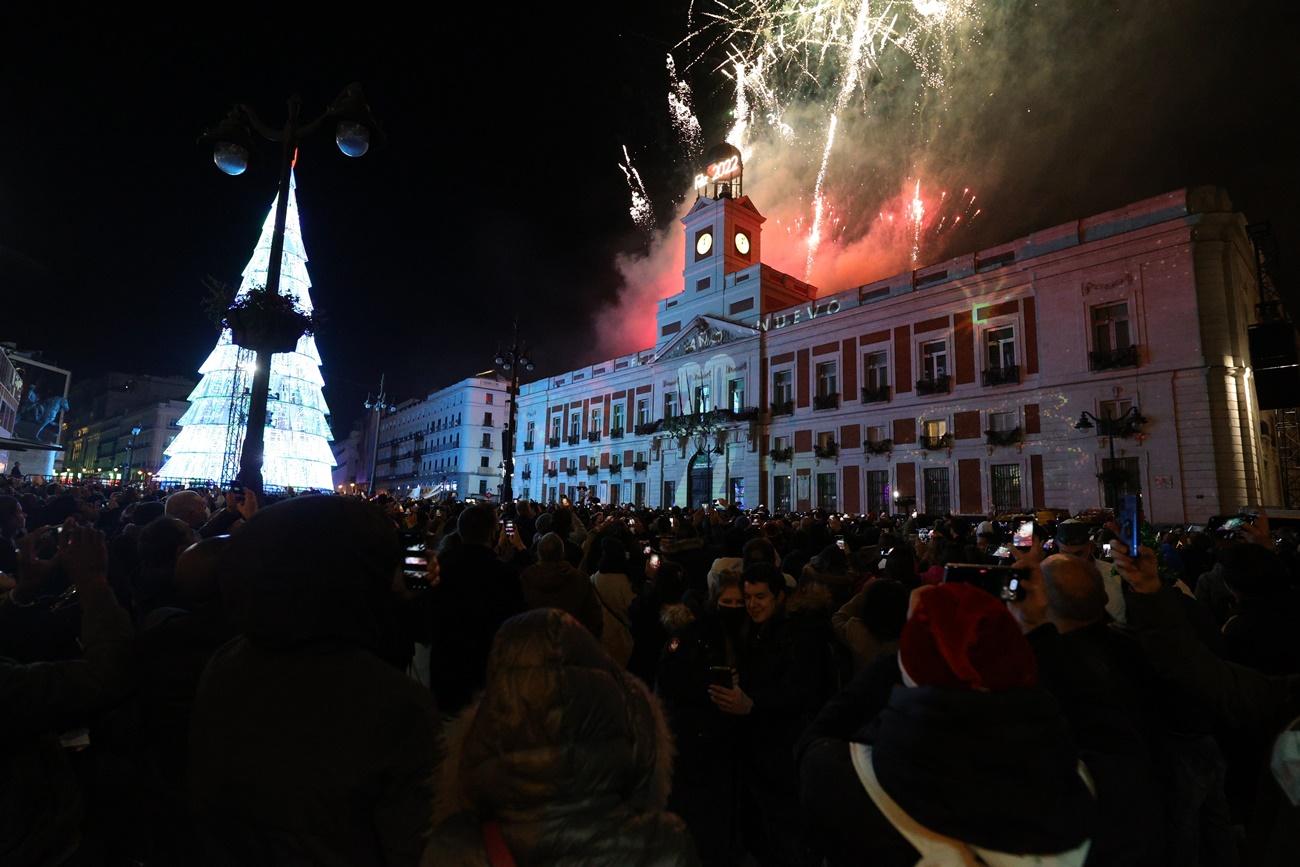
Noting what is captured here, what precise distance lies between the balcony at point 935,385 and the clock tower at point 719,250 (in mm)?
11286

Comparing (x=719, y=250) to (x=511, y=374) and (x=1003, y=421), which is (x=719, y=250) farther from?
(x=511, y=374)

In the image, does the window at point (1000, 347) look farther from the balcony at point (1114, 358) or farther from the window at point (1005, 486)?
the window at point (1005, 486)

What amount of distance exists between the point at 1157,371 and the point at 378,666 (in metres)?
26.9

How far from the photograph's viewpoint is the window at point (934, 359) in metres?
27.5

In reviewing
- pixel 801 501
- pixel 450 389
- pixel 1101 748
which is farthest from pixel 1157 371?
pixel 450 389

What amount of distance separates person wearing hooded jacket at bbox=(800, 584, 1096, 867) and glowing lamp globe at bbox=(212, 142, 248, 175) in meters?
8.13

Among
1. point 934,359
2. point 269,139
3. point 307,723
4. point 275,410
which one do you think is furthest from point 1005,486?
point 275,410

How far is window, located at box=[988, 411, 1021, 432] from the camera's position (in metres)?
24.8

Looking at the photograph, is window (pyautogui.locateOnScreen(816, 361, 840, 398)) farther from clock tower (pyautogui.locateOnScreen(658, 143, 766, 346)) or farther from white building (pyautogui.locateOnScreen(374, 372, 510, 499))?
white building (pyautogui.locateOnScreen(374, 372, 510, 499))

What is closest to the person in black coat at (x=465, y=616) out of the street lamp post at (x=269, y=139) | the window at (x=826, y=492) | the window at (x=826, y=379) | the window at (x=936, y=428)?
the street lamp post at (x=269, y=139)

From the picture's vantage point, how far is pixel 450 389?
6938 cm

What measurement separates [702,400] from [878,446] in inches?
464

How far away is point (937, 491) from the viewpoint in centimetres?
2659

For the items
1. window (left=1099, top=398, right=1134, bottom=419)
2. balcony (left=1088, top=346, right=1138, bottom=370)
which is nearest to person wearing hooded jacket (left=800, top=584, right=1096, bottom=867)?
window (left=1099, top=398, right=1134, bottom=419)
